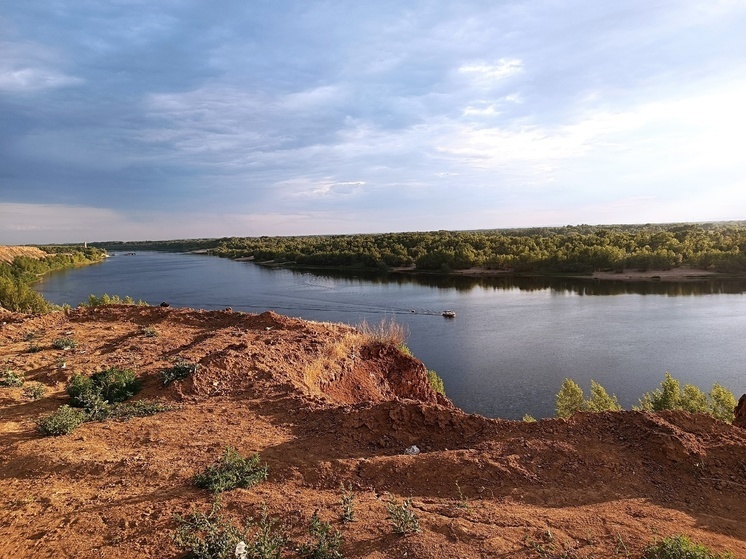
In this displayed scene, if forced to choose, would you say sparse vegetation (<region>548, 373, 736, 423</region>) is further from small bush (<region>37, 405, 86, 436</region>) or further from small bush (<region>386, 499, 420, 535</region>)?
small bush (<region>37, 405, 86, 436</region>)

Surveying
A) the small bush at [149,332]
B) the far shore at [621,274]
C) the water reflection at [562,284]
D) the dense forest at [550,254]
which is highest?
the dense forest at [550,254]

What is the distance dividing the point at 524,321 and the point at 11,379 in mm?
29424

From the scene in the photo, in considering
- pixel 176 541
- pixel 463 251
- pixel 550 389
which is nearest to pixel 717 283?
pixel 463 251

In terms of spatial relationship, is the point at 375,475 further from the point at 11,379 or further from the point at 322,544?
the point at 11,379

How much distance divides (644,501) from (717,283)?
52.4 meters

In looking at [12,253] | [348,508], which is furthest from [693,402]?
[12,253]

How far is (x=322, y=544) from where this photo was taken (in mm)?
3512

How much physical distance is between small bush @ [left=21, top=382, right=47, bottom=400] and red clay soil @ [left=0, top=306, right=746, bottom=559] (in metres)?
0.11

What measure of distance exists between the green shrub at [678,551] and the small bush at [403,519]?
1806mm

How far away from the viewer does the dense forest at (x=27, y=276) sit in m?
28.2

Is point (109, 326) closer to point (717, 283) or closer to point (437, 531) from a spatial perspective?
point (437, 531)

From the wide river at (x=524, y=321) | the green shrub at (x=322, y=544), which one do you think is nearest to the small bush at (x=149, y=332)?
the green shrub at (x=322, y=544)

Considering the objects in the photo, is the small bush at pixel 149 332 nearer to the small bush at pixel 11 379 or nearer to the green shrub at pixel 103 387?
the small bush at pixel 11 379

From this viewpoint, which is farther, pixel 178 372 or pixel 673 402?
pixel 673 402
